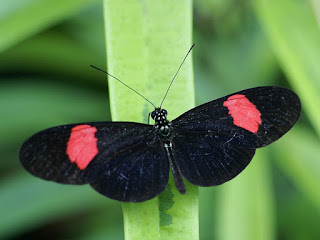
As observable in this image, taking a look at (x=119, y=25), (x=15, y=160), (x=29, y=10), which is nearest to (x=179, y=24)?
(x=119, y=25)

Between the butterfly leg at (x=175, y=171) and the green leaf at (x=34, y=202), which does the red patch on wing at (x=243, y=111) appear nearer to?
the butterfly leg at (x=175, y=171)

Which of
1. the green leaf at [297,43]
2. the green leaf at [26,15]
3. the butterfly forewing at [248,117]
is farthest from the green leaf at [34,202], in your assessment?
the green leaf at [297,43]

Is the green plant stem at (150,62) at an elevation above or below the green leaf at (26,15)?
→ below

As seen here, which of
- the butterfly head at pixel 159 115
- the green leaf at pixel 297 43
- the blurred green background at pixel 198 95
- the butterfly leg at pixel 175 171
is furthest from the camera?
the blurred green background at pixel 198 95

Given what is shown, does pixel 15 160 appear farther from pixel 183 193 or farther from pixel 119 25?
pixel 183 193

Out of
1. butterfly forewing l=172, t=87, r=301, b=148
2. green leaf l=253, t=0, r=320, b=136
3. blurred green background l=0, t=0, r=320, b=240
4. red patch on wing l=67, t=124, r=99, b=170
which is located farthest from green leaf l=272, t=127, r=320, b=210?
red patch on wing l=67, t=124, r=99, b=170

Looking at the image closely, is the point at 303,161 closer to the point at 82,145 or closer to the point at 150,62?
the point at 150,62
